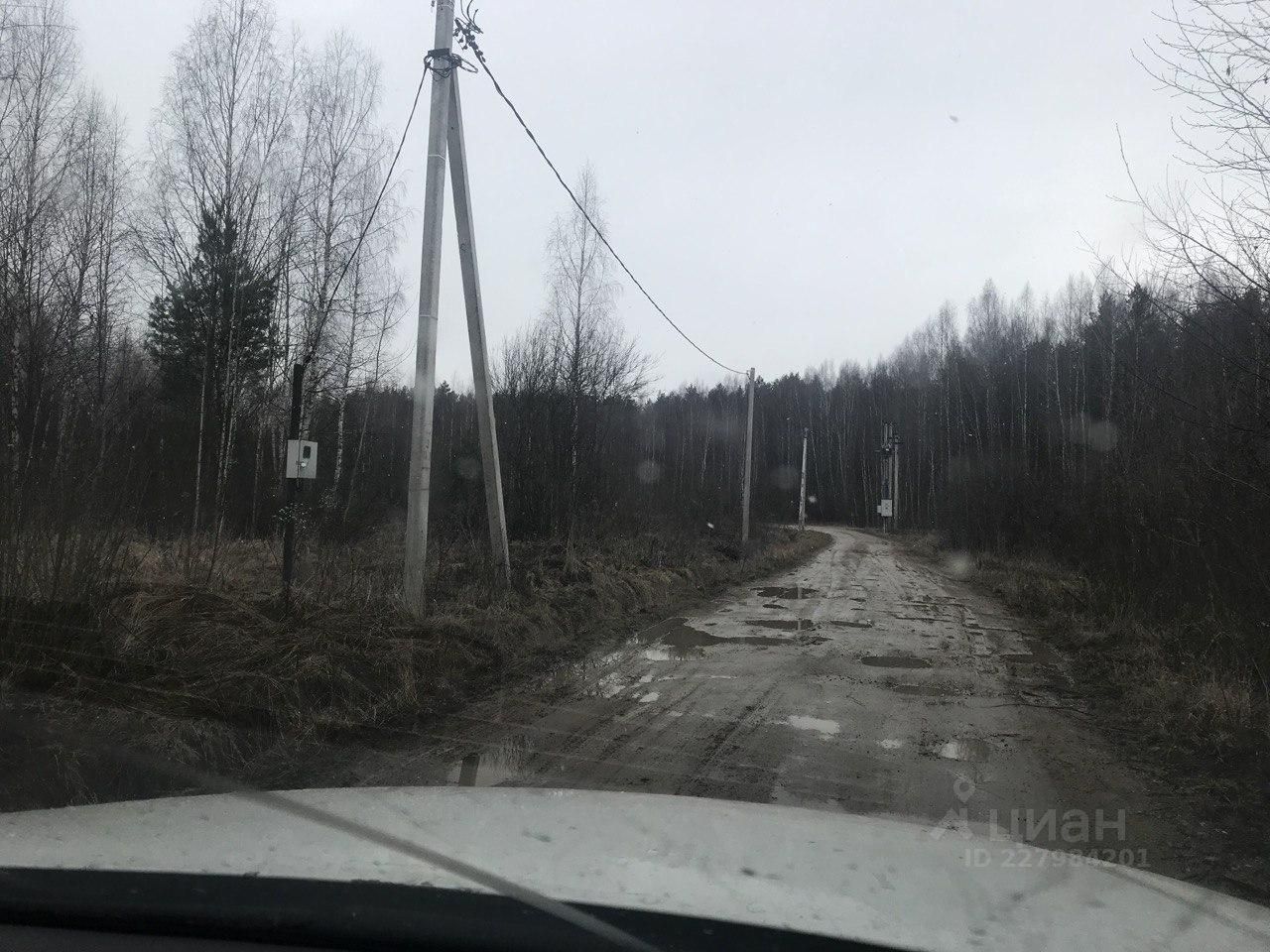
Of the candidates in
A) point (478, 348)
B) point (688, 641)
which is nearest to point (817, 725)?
point (688, 641)

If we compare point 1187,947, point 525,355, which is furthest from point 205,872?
point 525,355

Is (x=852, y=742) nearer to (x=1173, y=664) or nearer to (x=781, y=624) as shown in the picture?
(x=1173, y=664)

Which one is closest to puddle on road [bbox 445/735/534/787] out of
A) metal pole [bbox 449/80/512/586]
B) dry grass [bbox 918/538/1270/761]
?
dry grass [bbox 918/538/1270/761]

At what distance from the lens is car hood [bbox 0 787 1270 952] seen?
2.08m

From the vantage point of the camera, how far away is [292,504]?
8070mm

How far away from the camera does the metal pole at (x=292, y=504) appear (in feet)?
25.1

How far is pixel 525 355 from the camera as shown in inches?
836

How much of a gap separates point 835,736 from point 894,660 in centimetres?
334

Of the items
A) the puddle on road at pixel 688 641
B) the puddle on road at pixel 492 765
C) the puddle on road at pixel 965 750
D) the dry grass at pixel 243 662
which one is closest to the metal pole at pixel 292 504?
the dry grass at pixel 243 662

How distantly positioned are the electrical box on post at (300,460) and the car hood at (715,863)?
5024 mm

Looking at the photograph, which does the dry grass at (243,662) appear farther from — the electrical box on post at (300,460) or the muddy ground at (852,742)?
the electrical box on post at (300,460)

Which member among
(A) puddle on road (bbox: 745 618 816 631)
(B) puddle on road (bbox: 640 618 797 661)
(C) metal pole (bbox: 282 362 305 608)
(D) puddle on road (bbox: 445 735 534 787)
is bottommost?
(D) puddle on road (bbox: 445 735 534 787)

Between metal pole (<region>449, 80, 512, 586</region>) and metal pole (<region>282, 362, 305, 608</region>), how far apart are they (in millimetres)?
2889

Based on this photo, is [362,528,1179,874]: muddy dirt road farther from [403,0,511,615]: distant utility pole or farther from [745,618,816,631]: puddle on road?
[403,0,511,615]: distant utility pole
